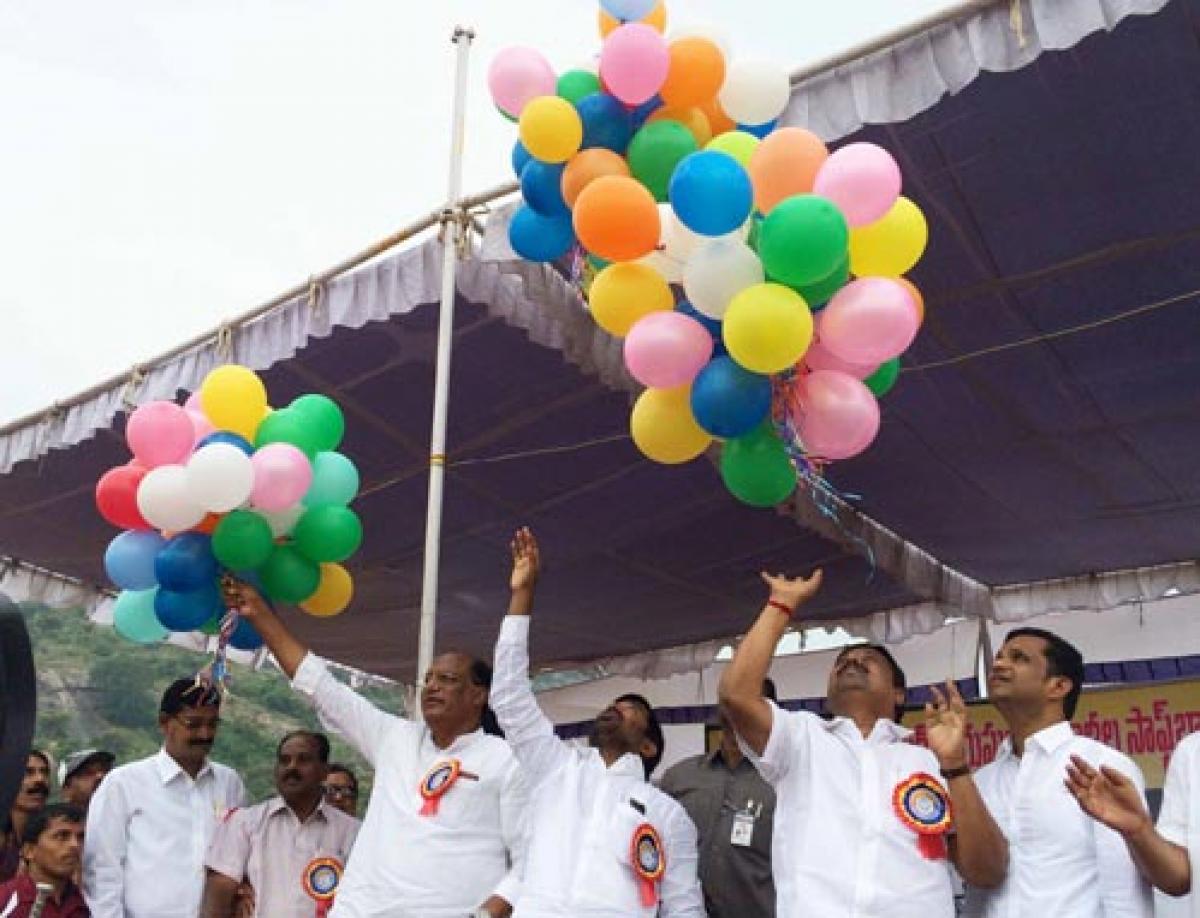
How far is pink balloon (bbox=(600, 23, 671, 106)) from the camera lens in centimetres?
299

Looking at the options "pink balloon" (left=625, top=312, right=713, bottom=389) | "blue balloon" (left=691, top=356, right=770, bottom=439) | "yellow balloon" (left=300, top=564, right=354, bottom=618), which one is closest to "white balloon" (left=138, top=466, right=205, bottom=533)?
"yellow balloon" (left=300, top=564, right=354, bottom=618)

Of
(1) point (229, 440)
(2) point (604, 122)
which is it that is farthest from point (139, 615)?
(2) point (604, 122)

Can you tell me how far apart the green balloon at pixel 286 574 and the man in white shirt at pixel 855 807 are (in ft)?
4.65

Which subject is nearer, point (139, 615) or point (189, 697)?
point (139, 615)

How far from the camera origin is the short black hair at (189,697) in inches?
147

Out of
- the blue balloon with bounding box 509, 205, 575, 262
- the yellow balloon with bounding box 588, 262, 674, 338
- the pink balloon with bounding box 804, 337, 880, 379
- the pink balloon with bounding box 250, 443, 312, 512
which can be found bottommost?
the pink balloon with bounding box 250, 443, 312, 512

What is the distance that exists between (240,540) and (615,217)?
130 centimetres

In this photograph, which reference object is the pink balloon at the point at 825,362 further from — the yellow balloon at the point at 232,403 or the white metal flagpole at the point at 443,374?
the yellow balloon at the point at 232,403

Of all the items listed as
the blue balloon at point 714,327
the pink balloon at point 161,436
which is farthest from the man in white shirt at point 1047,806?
the pink balloon at point 161,436

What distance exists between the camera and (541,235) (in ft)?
10.8

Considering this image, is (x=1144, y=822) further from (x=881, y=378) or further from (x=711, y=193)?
(x=711, y=193)

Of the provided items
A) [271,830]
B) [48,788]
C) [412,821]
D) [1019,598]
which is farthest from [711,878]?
[1019,598]

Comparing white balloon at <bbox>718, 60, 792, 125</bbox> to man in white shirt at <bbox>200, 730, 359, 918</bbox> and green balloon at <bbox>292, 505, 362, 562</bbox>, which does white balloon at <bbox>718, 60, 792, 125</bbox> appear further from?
man in white shirt at <bbox>200, 730, 359, 918</bbox>

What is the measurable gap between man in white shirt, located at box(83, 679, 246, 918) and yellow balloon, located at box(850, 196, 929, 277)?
7.47 feet
